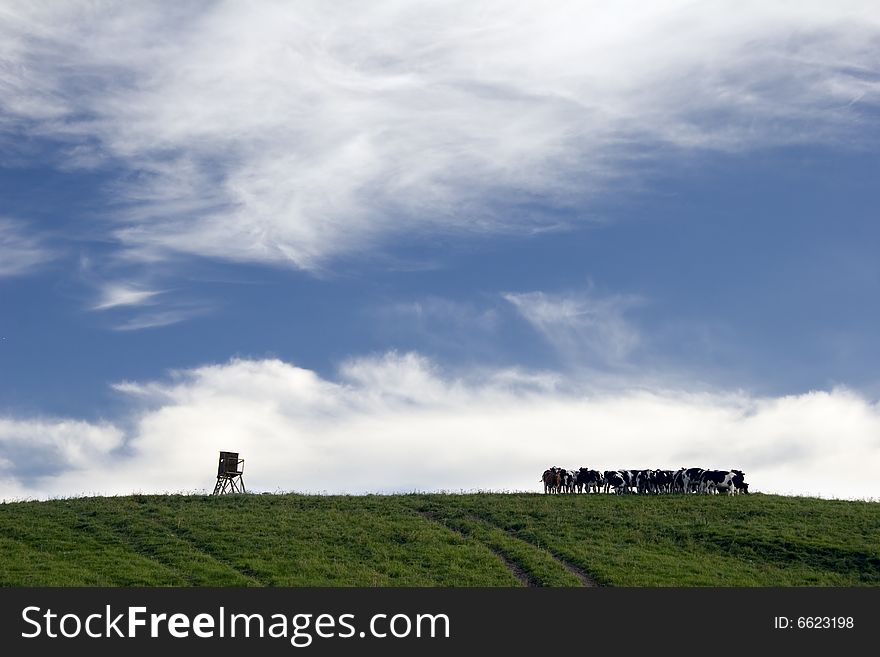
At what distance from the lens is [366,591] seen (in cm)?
2916

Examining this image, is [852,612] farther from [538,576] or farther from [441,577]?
[441,577]

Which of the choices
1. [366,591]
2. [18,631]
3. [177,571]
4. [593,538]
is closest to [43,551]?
[177,571]

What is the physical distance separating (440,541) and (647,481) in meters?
21.4

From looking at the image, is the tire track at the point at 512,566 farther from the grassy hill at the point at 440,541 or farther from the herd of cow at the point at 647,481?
the herd of cow at the point at 647,481

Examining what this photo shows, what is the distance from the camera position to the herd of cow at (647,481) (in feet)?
196

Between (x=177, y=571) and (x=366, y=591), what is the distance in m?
11.6

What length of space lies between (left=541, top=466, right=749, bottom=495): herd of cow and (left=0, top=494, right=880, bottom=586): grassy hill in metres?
3.48

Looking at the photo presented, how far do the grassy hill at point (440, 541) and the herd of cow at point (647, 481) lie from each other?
348cm

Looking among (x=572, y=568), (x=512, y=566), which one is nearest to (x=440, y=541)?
(x=512, y=566)

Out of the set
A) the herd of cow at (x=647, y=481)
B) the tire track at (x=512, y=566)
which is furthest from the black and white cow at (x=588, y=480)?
the tire track at (x=512, y=566)

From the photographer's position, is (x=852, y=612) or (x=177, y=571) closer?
(x=852, y=612)

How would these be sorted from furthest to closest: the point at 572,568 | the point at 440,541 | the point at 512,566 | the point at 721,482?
1. the point at 721,482
2. the point at 440,541
3. the point at 512,566
4. the point at 572,568

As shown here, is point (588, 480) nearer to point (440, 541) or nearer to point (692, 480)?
point (692, 480)

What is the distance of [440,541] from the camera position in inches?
1706
